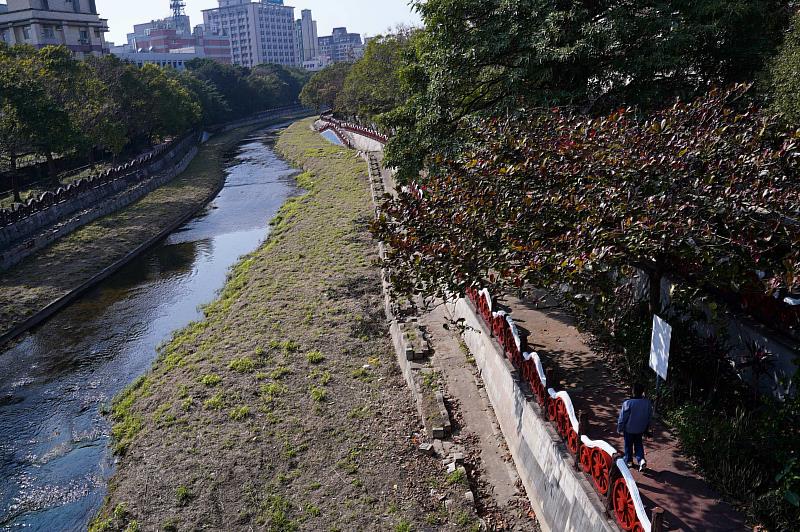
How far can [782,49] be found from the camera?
15969mm

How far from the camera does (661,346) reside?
9508mm

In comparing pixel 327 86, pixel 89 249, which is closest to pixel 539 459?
pixel 89 249

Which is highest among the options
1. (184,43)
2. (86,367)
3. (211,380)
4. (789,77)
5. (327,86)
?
(184,43)

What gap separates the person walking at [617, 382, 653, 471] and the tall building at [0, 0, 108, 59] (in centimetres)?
7821

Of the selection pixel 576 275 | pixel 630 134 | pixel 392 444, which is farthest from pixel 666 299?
pixel 392 444

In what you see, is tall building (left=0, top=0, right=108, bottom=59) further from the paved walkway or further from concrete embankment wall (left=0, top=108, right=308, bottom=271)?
the paved walkway

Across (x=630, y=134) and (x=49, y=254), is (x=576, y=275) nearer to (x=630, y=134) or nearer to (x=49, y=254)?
(x=630, y=134)

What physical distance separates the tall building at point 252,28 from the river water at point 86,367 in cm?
15795

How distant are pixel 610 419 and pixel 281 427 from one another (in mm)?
7511

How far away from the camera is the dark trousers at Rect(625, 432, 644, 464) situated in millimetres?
9250

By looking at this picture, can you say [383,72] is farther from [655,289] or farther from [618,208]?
[618,208]

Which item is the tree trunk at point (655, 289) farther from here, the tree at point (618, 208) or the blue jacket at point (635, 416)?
→ the blue jacket at point (635, 416)

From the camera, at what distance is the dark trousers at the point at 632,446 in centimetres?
925

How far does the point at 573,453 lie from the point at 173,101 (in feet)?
198
